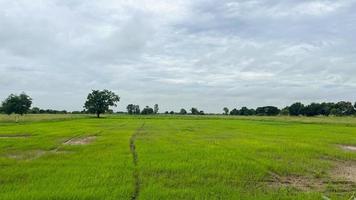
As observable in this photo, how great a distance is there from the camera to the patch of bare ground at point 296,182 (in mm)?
11109

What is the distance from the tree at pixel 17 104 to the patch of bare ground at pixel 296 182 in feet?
222

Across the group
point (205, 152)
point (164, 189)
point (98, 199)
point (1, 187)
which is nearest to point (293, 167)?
point (205, 152)

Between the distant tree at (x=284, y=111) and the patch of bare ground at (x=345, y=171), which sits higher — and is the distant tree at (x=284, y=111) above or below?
above

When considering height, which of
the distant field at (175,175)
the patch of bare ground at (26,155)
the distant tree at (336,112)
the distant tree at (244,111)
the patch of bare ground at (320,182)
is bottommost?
the patch of bare ground at (320,182)

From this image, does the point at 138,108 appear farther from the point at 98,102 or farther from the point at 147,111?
the point at 98,102

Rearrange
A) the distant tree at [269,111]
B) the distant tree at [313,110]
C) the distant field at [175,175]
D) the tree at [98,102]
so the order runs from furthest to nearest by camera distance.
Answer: the distant tree at [269,111] < the distant tree at [313,110] < the tree at [98,102] < the distant field at [175,175]

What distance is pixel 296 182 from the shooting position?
11.9 meters

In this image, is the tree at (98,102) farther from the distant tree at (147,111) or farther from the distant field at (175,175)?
the distant field at (175,175)

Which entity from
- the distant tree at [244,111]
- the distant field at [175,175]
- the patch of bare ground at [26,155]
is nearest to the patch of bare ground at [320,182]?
the distant field at [175,175]

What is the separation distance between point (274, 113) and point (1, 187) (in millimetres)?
135352

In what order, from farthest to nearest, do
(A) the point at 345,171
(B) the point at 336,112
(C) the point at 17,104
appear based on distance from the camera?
(B) the point at 336,112 < (C) the point at 17,104 < (A) the point at 345,171

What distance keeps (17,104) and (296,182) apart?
68986 mm

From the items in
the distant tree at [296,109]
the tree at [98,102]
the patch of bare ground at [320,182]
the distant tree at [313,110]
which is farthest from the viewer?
the distant tree at [296,109]

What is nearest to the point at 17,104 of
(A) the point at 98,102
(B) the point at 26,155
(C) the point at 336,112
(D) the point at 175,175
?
(A) the point at 98,102
